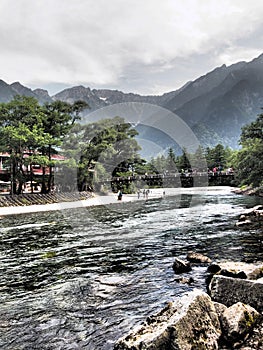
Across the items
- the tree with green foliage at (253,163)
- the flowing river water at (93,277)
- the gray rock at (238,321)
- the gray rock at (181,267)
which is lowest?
the flowing river water at (93,277)

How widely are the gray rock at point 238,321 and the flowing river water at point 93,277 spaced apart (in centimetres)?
193

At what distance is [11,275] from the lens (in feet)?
31.6

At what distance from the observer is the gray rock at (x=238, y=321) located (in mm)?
5008

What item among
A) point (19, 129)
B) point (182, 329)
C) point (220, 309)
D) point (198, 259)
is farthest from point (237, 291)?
point (19, 129)

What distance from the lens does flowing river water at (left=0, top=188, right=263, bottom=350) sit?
20.0 feet

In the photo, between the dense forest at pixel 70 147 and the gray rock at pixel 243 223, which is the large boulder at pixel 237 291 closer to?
the gray rock at pixel 243 223

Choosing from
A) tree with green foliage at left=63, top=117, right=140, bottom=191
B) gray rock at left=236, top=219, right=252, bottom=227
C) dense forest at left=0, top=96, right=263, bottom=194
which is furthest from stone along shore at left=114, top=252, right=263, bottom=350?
tree with green foliage at left=63, top=117, right=140, bottom=191

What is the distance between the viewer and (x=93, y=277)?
926 centimetres

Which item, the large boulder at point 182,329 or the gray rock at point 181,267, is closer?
the large boulder at point 182,329

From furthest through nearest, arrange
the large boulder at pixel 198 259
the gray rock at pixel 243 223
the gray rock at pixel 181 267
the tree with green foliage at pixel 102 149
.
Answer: the tree with green foliage at pixel 102 149 < the gray rock at pixel 243 223 < the large boulder at pixel 198 259 < the gray rock at pixel 181 267

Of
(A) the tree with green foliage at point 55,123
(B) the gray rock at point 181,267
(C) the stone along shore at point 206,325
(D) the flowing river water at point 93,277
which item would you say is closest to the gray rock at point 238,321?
(C) the stone along shore at point 206,325

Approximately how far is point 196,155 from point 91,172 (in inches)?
2246

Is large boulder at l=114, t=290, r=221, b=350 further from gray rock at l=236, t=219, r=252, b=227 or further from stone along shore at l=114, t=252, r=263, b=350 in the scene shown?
gray rock at l=236, t=219, r=252, b=227

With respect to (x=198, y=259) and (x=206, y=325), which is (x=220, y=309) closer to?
(x=206, y=325)
